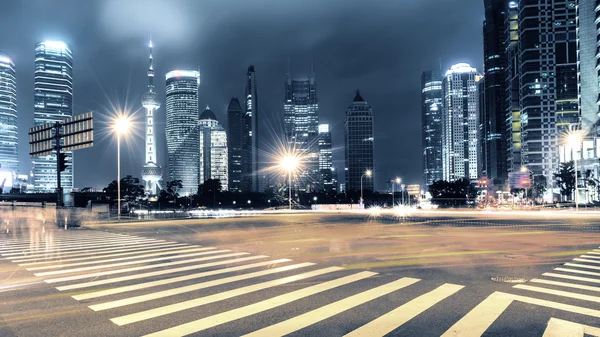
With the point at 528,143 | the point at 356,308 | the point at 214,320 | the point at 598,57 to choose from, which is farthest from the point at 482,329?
the point at 528,143

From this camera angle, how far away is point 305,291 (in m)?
8.77

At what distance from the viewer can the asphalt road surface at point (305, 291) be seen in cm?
650

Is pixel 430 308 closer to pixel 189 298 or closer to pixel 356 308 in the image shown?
pixel 356 308

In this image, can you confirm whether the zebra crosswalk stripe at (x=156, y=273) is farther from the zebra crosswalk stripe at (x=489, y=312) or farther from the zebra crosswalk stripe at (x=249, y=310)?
the zebra crosswalk stripe at (x=489, y=312)

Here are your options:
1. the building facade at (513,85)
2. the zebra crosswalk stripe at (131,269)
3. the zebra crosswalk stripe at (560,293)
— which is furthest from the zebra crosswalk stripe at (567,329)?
the building facade at (513,85)

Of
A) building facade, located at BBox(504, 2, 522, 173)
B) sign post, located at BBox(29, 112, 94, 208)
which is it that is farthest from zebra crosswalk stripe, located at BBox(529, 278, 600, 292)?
building facade, located at BBox(504, 2, 522, 173)

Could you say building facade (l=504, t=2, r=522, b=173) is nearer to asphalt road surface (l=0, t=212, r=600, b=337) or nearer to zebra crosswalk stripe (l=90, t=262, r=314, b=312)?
asphalt road surface (l=0, t=212, r=600, b=337)

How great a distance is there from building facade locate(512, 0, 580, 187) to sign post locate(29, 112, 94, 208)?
160522 mm

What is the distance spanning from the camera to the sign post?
3319cm

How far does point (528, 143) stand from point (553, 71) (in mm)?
28521

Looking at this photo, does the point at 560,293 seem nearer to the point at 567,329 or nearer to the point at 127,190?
the point at 567,329

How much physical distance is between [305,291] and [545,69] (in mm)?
182777

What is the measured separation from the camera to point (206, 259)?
43.5 feet

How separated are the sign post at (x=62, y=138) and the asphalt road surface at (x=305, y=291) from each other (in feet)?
64.6
